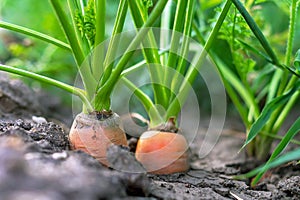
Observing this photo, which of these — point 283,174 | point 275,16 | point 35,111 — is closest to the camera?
point 283,174

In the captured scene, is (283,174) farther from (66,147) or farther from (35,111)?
(35,111)

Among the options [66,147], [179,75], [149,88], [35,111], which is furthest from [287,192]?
[35,111]

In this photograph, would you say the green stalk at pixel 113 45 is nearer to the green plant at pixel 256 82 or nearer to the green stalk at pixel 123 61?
the green stalk at pixel 123 61

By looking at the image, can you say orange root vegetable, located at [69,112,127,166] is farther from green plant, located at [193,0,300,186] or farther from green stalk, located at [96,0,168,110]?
green plant, located at [193,0,300,186]

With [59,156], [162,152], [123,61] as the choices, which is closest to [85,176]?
[59,156]

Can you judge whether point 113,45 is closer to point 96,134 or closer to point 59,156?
point 96,134

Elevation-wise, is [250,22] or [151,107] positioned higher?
[250,22]

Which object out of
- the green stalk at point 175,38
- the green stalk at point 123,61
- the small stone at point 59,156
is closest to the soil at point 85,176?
the small stone at point 59,156
